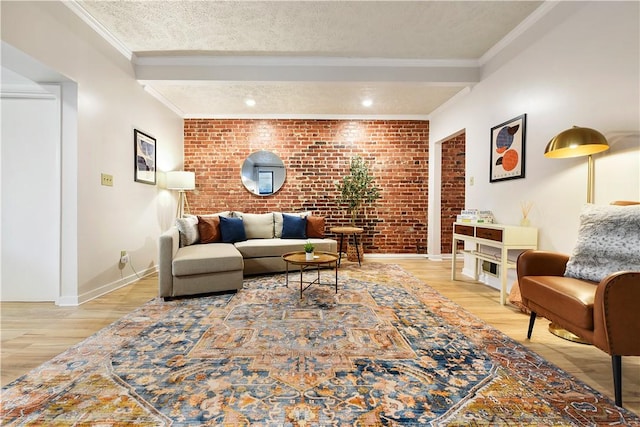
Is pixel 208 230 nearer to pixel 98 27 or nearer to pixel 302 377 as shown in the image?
pixel 98 27

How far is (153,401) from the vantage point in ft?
4.86

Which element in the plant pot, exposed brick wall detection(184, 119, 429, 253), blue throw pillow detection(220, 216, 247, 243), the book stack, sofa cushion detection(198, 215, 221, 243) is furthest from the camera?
exposed brick wall detection(184, 119, 429, 253)

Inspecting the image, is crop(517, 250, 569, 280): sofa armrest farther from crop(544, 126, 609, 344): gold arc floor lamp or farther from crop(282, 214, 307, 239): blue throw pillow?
crop(282, 214, 307, 239): blue throw pillow

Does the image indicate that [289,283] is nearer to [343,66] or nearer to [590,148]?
[343,66]

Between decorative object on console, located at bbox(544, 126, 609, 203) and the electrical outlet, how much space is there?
4517mm

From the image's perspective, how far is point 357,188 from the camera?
5449 millimetres

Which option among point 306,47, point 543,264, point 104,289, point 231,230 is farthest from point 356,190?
point 104,289

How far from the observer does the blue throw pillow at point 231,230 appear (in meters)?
4.54

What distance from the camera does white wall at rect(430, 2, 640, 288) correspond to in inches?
85.1

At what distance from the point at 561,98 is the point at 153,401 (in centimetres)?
396

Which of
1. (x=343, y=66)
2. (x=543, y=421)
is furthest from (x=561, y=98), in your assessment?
(x=543, y=421)

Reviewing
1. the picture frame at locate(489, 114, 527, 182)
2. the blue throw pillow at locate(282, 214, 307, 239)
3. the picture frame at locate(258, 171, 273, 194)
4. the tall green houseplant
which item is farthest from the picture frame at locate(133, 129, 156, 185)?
the picture frame at locate(489, 114, 527, 182)

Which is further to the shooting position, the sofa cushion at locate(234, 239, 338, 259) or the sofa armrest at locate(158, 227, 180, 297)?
the sofa cushion at locate(234, 239, 338, 259)

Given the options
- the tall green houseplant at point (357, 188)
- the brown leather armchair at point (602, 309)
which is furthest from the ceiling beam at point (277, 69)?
the brown leather armchair at point (602, 309)
